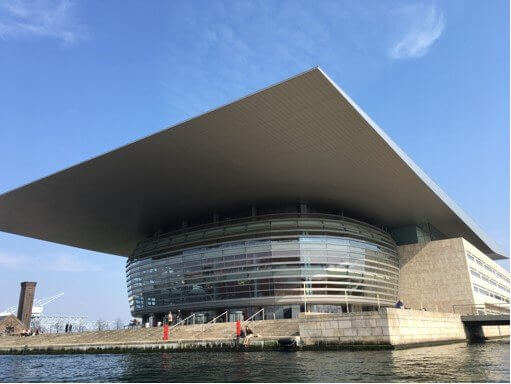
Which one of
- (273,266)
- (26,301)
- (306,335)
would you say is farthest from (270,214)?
(26,301)

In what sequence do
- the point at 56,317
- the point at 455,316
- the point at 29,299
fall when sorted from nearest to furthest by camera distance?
the point at 455,316
the point at 29,299
the point at 56,317

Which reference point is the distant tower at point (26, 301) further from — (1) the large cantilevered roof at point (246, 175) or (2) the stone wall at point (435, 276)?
(2) the stone wall at point (435, 276)

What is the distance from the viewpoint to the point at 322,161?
2803 centimetres

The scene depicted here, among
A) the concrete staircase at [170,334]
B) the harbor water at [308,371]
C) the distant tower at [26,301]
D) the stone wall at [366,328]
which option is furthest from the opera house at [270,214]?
the distant tower at [26,301]

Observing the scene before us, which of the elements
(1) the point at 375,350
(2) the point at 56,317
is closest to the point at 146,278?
(1) the point at 375,350

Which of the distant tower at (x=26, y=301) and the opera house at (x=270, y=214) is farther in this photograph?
the distant tower at (x=26, y=301)

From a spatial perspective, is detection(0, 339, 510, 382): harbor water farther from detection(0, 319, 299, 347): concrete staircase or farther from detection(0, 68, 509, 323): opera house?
detection(0, 68, 509, 323): opera house

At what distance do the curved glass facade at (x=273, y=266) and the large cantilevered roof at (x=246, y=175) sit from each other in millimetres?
2235

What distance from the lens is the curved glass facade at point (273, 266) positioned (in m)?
33.3

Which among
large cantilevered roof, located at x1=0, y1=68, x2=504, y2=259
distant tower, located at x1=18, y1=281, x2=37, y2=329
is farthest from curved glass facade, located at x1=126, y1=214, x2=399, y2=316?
distant tower, located at x1=18, y1=281, x2=37, y2=329

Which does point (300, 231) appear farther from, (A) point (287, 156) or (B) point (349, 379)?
(B) point (349, 379)

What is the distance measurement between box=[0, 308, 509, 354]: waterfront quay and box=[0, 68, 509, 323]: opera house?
30.7ft

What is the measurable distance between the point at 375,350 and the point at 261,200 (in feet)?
65.2

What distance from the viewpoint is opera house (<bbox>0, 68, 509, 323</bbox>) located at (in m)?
24.4
